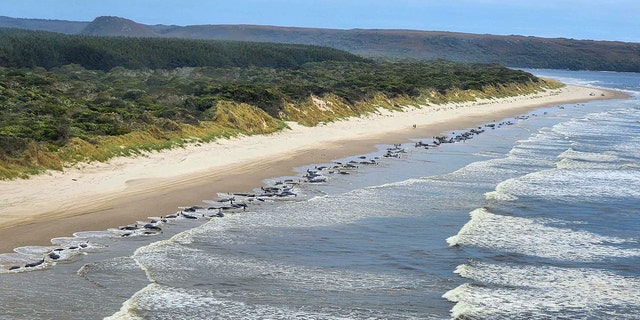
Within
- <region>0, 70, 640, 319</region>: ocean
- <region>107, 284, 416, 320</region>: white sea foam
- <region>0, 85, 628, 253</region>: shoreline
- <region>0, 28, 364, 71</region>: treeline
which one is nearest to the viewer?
<region>107, 284, 416, 320</region>: white sea foam

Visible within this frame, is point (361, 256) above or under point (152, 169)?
under

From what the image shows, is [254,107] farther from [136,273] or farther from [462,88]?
[462,88]

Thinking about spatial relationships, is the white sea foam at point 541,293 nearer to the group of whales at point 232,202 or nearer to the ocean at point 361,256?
the ocean at point 361,256

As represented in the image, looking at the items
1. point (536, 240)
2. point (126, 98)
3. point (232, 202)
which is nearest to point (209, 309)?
point (536, 240)

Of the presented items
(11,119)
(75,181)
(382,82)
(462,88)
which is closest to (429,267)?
(75,181)

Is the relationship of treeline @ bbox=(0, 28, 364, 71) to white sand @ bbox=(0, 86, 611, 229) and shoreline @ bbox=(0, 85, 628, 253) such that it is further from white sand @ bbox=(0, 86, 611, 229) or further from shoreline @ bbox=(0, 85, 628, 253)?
shoreline @ bbox=(0, 85, 628, 253)

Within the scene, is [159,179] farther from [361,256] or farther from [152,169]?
[361,256]

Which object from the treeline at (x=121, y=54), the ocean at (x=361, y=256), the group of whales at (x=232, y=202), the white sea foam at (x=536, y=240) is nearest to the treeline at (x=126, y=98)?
the group of whales at (x=232, y=202)

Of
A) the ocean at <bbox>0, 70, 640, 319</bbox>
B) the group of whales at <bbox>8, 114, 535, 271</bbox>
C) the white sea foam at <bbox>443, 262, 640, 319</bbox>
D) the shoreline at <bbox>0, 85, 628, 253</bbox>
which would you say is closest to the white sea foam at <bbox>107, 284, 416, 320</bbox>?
the ocean at <bbox>0, 70, 640, 319</bbox>
